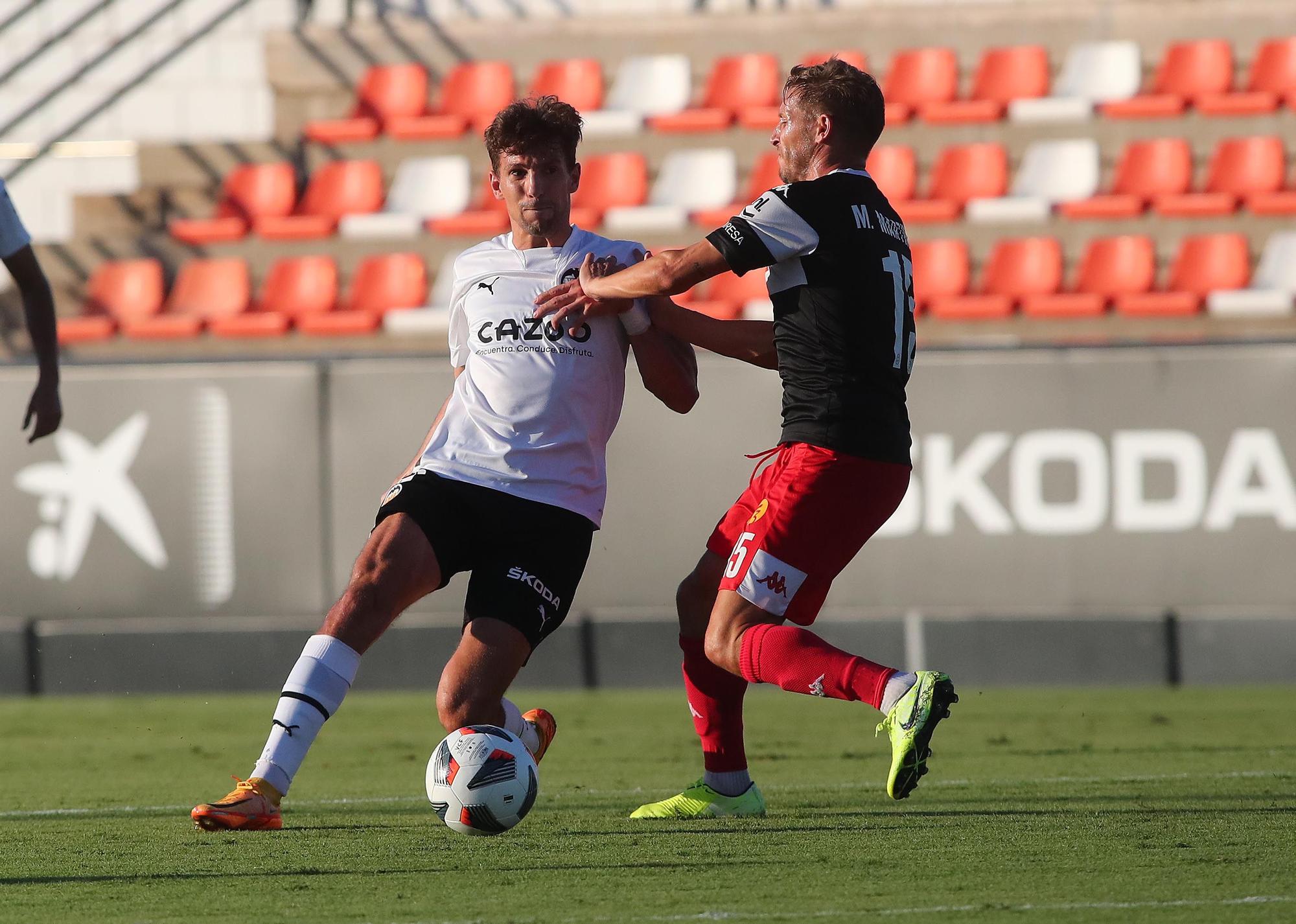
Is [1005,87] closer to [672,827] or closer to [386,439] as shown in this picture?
[386,439]

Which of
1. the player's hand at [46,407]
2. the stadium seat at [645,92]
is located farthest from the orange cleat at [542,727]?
the stadium seat at [645,92]

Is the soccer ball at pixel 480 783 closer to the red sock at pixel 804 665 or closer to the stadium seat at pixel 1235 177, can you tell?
the red sock at pixel 804 665

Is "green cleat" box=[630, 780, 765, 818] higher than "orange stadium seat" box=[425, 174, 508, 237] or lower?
lower

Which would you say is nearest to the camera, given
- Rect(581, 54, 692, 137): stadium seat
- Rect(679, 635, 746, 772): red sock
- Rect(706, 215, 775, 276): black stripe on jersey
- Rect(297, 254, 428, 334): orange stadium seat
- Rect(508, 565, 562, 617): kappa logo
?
Rect(706, 215, 775, 276): black stripe on jersey

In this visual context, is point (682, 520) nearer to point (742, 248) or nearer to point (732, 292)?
point (732, 292)

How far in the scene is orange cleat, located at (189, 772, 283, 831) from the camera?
4.79 metres

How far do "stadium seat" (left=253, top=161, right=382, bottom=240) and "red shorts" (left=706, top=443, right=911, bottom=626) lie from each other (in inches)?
410

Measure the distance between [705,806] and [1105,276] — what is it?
865 cm

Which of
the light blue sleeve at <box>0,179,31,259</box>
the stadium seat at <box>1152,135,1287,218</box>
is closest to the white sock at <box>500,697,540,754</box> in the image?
the light blue sleeve at <box>0,179,31,259</box>

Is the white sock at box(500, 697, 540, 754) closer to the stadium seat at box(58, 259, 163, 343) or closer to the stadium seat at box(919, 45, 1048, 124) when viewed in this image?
the stadium seat at box(58, 259, 163, 343)

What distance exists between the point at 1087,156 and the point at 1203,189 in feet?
2.98

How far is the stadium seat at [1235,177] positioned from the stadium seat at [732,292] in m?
3.00

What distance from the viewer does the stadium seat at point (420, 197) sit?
47.9 feet

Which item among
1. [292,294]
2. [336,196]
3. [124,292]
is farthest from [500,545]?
[336,196]
